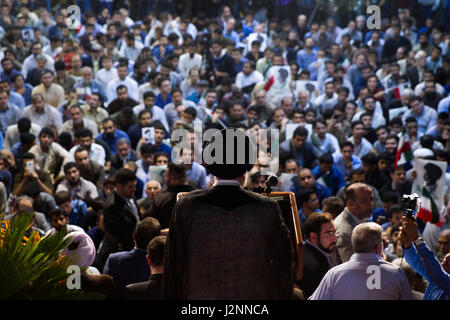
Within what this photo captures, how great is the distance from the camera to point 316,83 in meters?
13.3

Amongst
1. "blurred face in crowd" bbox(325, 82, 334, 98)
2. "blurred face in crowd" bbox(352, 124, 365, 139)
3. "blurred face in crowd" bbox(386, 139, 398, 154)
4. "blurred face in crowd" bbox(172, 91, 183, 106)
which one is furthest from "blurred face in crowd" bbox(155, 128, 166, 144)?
"blurred face in crowd" bbox(325, 82, 334, 98)

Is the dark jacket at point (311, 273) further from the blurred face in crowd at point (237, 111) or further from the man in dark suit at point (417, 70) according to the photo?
the man in dark suit at point (417, 70)

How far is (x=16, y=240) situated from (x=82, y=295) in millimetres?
306

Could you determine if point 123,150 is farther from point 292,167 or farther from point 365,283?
point 365,283

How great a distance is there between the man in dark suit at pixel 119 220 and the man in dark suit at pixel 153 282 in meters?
2.16

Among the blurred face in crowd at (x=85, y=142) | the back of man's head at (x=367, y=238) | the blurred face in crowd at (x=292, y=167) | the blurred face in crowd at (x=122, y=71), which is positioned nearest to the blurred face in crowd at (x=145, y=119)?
the blurred face in crowd at (x=85, y=142)

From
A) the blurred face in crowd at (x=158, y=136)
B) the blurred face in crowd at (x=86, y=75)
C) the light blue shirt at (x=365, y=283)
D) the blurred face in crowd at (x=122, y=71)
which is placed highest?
the blurred face in crowd at (x=122, y=71)

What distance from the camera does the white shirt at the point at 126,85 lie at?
12605 millimetres

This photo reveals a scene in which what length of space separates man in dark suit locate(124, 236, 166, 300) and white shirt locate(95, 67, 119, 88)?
895 centimetres

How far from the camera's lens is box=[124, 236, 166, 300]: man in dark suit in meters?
4.33

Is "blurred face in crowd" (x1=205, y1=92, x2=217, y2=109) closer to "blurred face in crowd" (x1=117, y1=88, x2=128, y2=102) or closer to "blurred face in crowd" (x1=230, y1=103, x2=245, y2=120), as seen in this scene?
"blurred face in crowd" (x1=230, y1=103, x2=245, y2=120)

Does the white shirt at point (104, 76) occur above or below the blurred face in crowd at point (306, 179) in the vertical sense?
above

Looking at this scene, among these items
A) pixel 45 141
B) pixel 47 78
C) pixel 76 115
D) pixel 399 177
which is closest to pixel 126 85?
pixel 47 78

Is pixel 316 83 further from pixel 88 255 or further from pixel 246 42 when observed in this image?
pixel 88 255
